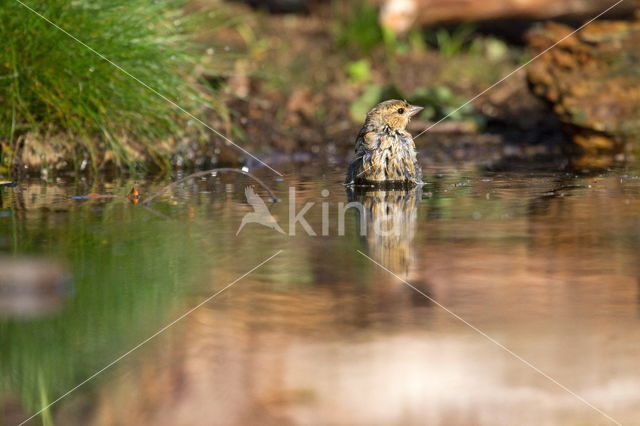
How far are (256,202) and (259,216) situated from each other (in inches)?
19.5

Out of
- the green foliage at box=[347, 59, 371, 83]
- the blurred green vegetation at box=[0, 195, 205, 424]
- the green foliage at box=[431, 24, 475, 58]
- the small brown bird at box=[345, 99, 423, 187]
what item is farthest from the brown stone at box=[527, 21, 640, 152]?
the blurred green vegetation at box=[0, 195, 205, 424]

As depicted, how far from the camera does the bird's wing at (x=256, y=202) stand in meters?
5.62

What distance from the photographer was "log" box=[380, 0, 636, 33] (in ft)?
36.7

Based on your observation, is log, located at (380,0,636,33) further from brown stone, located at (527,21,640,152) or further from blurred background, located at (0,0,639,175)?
brown stone, located at (527,21,640,152)

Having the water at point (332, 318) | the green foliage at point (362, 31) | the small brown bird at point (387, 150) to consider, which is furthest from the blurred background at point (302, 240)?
the green foliage at point (362, 31)

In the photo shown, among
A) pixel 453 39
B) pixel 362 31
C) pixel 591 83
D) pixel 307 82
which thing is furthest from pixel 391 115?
pixel 453 39

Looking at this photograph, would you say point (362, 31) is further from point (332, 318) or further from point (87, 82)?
point (332, 318)

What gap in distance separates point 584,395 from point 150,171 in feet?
17.2

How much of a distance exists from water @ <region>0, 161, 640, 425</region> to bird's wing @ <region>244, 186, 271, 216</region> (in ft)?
0.57

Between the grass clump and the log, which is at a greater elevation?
the log

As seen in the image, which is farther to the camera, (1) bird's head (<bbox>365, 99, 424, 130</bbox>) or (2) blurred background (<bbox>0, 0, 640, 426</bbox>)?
(1) bird's head (<bbox>365, 99, 424, 130</bbox>)

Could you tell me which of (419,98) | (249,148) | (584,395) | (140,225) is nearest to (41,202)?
(140,225)

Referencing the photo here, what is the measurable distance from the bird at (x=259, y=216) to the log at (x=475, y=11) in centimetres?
622

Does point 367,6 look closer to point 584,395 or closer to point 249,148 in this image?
point 249,148
